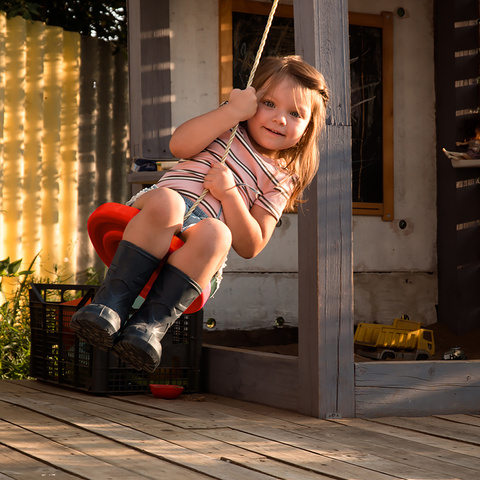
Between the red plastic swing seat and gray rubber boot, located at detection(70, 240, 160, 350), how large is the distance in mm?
100

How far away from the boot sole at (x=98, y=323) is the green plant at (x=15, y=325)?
304cm

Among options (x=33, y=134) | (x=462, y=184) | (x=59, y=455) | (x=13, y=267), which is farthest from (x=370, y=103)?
(x=59, y=455)

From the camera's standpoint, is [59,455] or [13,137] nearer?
[59,455]

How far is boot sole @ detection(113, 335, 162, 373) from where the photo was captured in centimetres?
248

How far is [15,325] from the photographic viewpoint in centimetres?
561

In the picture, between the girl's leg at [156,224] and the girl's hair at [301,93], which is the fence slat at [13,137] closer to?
the girl's hair at [301,93]

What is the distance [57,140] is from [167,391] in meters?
2.46

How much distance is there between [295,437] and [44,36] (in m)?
3.83

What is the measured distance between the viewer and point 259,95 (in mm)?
2992

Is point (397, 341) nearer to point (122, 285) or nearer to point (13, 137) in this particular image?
point (122, 285)

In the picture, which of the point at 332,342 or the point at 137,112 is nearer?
the point at 332,342

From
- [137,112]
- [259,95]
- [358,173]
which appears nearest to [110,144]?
[137,112]

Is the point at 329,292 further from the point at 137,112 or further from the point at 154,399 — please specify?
the point at 137,112

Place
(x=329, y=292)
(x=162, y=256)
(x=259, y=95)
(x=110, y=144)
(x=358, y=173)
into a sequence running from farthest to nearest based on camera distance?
(x=110, y=144)
(x=358, y=173)
(x=329, y=292)
(x=259, y=95)
(x=162, y=256)
